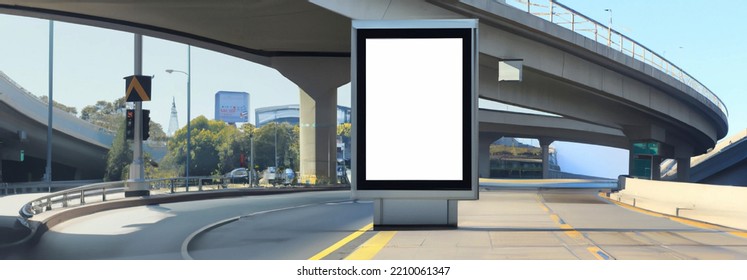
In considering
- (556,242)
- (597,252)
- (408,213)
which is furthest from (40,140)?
(597,252)

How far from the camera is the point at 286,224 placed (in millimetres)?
22594

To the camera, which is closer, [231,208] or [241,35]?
[231,208]

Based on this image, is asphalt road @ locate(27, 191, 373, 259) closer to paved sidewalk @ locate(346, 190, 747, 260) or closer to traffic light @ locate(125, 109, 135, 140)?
paved sidewalk @ locate(346, 190, 747, 260)

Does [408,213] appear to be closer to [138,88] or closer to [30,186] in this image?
[138,88]

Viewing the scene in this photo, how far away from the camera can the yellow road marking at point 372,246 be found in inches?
504

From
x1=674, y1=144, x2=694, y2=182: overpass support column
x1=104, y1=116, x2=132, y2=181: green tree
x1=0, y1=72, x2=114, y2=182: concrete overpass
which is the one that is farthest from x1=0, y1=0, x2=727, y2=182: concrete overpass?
x1=104, y1=116, x2=132, y2=181: green tree

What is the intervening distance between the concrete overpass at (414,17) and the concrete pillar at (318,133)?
0.21 ft

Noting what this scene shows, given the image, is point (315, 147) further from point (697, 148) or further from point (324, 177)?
point (697, 148)

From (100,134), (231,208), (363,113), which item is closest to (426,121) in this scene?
(363,113)

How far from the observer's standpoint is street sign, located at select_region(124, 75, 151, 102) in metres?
32.2

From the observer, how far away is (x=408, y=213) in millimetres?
17016

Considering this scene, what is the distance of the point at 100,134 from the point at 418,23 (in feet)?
308

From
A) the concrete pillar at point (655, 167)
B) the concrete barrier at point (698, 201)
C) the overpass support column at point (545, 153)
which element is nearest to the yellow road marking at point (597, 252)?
the concrete barrier at point (698, 201)
